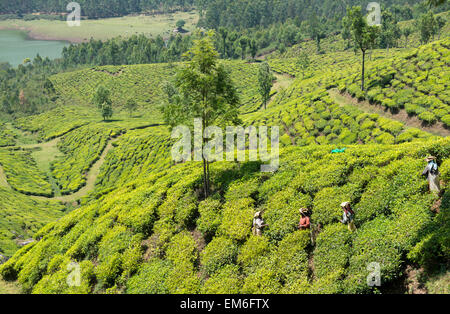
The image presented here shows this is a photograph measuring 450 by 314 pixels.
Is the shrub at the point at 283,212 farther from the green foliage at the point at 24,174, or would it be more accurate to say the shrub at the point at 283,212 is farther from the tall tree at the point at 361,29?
the green foliage at the point at 24,174

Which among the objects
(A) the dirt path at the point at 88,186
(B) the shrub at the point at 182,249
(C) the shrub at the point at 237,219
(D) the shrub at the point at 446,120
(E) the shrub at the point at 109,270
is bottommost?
(A) the dirt path at the point at 88,186

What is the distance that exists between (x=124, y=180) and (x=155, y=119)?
50.3 metres

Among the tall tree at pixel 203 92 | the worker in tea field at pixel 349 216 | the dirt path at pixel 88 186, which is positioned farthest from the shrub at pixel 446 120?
the dirt path at pixel 88 186

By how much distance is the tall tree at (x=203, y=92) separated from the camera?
693 inches

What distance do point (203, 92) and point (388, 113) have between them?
3001cm

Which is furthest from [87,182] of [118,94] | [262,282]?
[118,94]

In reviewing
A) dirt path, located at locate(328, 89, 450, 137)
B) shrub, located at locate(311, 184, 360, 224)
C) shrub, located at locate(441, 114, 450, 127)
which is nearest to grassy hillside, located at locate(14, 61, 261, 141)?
dirt path, located at locate(328, 89, 450, 137)

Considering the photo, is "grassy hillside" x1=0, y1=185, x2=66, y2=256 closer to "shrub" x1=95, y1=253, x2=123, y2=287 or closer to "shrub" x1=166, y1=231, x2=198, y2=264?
"shrub" x1=95, y1=253, x2=123, y2=287

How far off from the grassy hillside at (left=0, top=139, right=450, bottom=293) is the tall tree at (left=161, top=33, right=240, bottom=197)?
3.77 meters

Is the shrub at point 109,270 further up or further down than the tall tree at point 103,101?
further down

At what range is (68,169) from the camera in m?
71.0

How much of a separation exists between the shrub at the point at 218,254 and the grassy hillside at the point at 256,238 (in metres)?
0.06

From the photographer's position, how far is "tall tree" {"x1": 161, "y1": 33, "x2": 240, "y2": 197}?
1761cm
